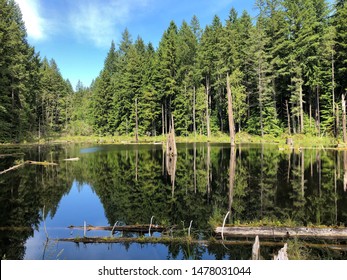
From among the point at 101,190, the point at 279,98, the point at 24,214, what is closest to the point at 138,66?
the point at 279,98

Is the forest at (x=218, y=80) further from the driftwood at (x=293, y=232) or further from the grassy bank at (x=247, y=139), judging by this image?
the driftwood at (x=293, y=232)

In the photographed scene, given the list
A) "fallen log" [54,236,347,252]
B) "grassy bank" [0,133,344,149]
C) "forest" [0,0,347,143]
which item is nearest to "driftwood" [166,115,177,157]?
"grassy bank" [0,133,344,149]

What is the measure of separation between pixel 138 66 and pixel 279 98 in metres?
29.9

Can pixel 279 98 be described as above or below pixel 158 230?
above

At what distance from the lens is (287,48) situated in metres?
47.1

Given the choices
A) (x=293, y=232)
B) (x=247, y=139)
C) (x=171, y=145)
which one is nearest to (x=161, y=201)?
(x=293, y=232)

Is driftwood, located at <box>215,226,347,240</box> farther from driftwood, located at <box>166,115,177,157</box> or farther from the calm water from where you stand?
driftwood, located at <box>166,115,177,157</box>

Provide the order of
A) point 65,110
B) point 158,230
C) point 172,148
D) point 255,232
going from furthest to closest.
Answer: point 65,110, point 172,148, point 158,230, point 255,232

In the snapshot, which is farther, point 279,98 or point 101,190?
point 279,98

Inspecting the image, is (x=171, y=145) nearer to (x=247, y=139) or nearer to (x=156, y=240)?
(x=156, y=240)

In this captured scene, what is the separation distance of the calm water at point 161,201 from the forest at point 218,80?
964 inches

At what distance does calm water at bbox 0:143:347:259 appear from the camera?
7.89 m

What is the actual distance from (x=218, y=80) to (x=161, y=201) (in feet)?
144

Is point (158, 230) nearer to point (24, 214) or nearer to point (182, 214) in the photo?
point (182, 214)
